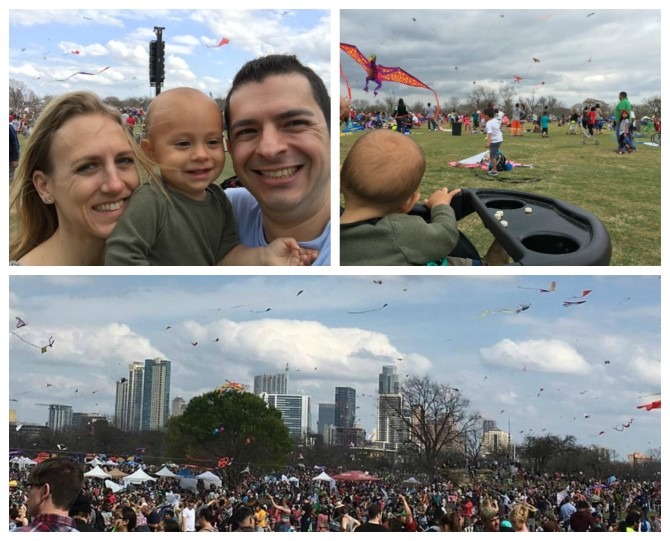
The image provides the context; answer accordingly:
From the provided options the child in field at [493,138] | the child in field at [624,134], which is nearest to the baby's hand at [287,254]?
the child in field at [493,138]

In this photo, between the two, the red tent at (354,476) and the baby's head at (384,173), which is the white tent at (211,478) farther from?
the baby's head at (384,173)

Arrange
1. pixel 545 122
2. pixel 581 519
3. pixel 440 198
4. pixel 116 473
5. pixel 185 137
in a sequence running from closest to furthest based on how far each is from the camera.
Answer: pixel 185 137 → pixel 440 198 → pixel 581 519 → pixel 116 473 → pixel 545 122

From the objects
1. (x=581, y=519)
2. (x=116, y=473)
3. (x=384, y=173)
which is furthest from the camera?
(x=116, y=473)

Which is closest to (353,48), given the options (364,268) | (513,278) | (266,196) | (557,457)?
(266,196)

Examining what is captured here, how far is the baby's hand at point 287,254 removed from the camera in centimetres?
242

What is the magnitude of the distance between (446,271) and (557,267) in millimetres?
402

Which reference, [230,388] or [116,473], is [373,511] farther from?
[116,473]

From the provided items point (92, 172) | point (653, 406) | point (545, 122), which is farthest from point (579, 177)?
point (92, 172)

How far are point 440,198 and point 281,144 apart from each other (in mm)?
640

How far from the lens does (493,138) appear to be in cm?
361

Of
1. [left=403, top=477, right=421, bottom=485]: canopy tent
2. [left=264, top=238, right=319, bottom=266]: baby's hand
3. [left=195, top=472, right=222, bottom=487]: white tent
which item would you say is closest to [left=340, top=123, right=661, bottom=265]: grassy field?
[left=264, top=238, right=319, bottom=266]: baby's hand

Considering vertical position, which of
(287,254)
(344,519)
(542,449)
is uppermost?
(287,254)

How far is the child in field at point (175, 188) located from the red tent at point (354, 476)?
116cm
